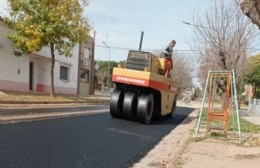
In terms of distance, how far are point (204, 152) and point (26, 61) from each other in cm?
2393

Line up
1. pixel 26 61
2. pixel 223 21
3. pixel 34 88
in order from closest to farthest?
pixel 223 21
pixel 26 61
pixel 34 88

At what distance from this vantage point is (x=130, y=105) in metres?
16.9

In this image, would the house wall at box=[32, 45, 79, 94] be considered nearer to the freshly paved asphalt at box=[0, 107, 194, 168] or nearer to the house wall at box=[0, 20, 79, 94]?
the house wall at box=[0, 20, 79, 94]

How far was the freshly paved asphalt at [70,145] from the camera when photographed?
7805 mm

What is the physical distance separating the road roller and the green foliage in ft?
33.6

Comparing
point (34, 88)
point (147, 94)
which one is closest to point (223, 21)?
point (147, 94)

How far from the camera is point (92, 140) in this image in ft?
35.1

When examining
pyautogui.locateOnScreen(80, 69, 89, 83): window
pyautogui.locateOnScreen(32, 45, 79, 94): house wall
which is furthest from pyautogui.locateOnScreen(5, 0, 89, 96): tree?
pyautogui.locateOnScreen(80, 69, 89, 83): window

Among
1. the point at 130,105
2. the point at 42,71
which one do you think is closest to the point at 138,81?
the point at 130,105

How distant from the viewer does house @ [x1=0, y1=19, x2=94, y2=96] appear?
2891cm

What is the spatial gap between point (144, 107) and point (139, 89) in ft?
3.04

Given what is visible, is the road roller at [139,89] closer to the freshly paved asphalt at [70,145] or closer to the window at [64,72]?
the freshly paved asphalt at [70,145]

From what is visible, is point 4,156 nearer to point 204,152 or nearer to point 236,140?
point 204,152

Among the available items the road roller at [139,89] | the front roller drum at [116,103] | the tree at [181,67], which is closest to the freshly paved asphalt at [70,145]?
the road roller at [139,89]
